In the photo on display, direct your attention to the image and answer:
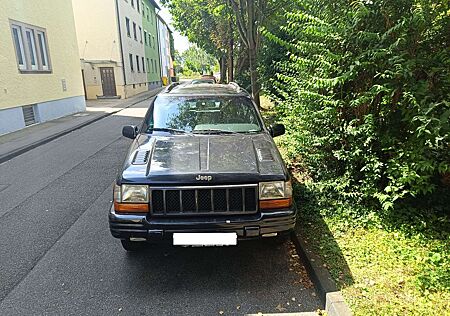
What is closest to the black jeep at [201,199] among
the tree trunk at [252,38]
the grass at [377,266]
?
the grass at [377,266]

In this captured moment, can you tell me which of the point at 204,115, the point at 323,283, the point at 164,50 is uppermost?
the point at 164,50

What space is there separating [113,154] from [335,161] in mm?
5420

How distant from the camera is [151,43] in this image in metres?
36.9

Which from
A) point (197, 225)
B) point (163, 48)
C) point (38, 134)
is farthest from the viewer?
point (163, 48)

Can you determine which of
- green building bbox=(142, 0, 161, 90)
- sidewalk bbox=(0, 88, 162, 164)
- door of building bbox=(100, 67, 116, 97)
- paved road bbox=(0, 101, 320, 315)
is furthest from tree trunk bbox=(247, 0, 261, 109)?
green building bbox=(142, 0, 161, 90)

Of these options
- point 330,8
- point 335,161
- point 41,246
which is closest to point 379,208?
point 335,161

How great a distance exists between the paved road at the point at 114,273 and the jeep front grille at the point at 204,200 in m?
0.72

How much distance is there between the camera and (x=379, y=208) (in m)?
3.81

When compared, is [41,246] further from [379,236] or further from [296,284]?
[379,236]

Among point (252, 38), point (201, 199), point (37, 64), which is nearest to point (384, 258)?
point (201, 199)

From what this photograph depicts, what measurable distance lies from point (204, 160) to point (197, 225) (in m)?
0.62

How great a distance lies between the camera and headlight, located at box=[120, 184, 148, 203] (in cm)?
282

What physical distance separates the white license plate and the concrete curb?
822 millimetres

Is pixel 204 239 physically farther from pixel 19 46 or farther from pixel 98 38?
pixel 98 38
